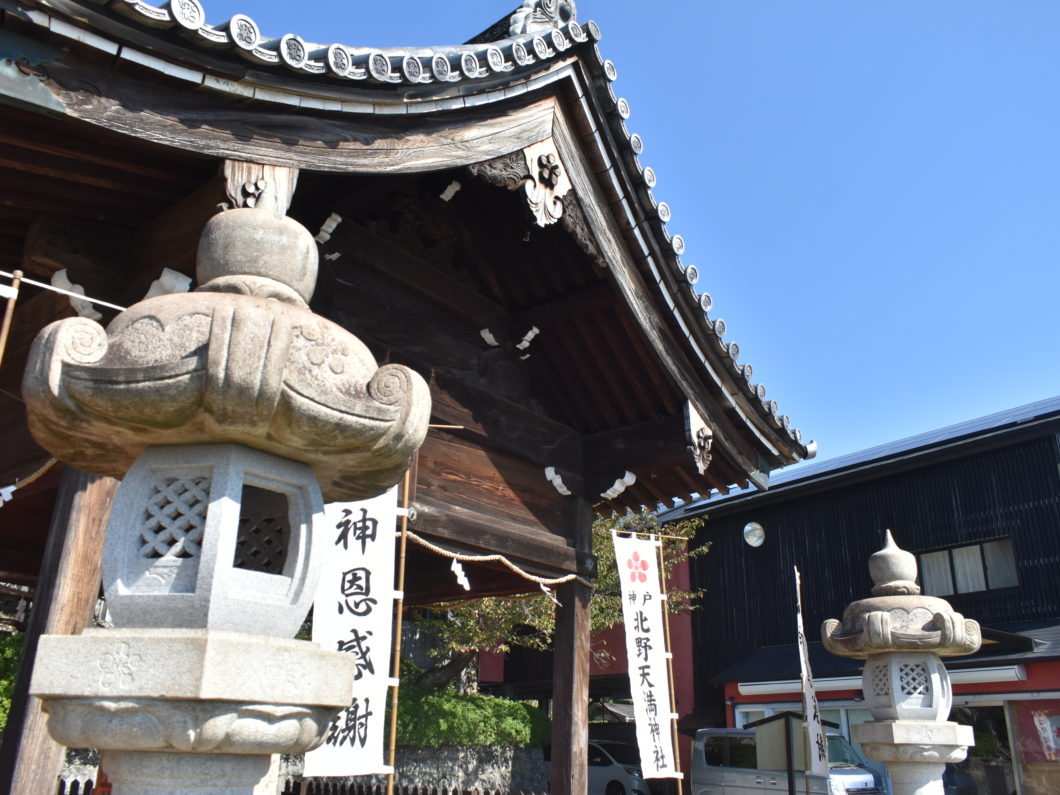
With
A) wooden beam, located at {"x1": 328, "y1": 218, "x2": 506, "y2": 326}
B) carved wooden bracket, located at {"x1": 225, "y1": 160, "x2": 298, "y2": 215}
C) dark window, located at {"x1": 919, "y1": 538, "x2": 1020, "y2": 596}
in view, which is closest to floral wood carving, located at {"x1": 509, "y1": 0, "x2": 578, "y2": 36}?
wooden beam, located at {"x1": 328, "y1": 218, "x2": 506, "y2": 326}

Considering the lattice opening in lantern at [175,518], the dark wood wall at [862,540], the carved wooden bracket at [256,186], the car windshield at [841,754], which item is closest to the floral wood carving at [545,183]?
the carved wooden bracket at [256,186]

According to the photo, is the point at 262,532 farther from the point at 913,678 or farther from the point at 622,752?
the point at 622,752

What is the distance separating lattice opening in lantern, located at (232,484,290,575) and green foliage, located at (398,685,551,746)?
49.4 feet

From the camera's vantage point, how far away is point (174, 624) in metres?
2.75

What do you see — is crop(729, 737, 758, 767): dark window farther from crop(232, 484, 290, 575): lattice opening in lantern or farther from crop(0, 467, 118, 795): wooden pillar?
crop(232, 484, 290, 575): lattice opening in lantern

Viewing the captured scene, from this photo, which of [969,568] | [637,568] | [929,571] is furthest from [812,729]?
[929,571]

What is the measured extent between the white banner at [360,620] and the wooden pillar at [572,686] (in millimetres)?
2118

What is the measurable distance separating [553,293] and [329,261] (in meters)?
2.19

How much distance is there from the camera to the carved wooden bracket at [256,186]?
4328 millimetres

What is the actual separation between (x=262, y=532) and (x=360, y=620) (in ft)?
8.11

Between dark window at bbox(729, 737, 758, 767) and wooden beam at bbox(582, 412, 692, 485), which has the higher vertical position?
wooden beam at bbox(582, 412, 692, 485)

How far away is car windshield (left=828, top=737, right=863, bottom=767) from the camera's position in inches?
552

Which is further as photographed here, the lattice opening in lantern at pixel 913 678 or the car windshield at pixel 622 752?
the car windshield at pixel 622 752

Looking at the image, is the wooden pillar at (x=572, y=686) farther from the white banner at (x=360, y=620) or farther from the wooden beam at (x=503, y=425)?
the white banner at (x=360, y=620)
